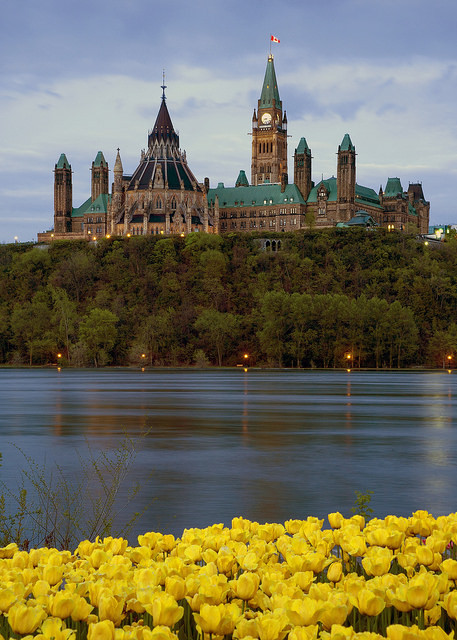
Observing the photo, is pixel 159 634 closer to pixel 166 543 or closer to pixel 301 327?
pixel 166 543

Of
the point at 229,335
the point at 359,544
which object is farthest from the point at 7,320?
the point at 359,544

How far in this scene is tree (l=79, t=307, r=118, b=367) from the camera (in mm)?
162375

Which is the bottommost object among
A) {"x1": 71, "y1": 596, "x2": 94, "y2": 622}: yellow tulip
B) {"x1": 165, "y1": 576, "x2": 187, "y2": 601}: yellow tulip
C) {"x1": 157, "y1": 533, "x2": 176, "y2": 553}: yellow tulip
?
{"x1": 157, "y1": 533, "x2": 176, "y2": 553}: yellow tulip

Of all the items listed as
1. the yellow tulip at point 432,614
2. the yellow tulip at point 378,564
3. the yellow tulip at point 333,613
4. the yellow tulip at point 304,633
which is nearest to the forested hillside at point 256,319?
the yellow tulip at point 378,564

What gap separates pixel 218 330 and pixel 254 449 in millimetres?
133690

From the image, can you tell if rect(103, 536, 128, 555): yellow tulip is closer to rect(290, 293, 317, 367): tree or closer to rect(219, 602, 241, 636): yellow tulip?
rect(219, 602, 241, 636): yellow tulip

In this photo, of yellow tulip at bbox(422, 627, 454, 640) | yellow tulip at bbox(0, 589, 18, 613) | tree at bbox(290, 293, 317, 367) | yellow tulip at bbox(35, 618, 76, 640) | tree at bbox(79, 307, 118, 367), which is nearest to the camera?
yellow tulip at bbox(422, 627, 454, 640)

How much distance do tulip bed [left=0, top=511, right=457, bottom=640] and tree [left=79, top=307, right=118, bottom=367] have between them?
154 metres

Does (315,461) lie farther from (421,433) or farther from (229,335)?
(229,335)

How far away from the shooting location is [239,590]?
22.5ft

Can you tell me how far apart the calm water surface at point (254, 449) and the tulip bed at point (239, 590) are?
9153 mm

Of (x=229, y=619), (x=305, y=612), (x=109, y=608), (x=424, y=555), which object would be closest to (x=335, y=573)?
(x=424, y=555)

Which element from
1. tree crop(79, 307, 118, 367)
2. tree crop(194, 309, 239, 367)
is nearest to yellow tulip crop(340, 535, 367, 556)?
tree crop(79, 307, 118, 367)

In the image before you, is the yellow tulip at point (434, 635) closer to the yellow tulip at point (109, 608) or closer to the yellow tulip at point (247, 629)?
the yellow tulip at point (247, 629)
